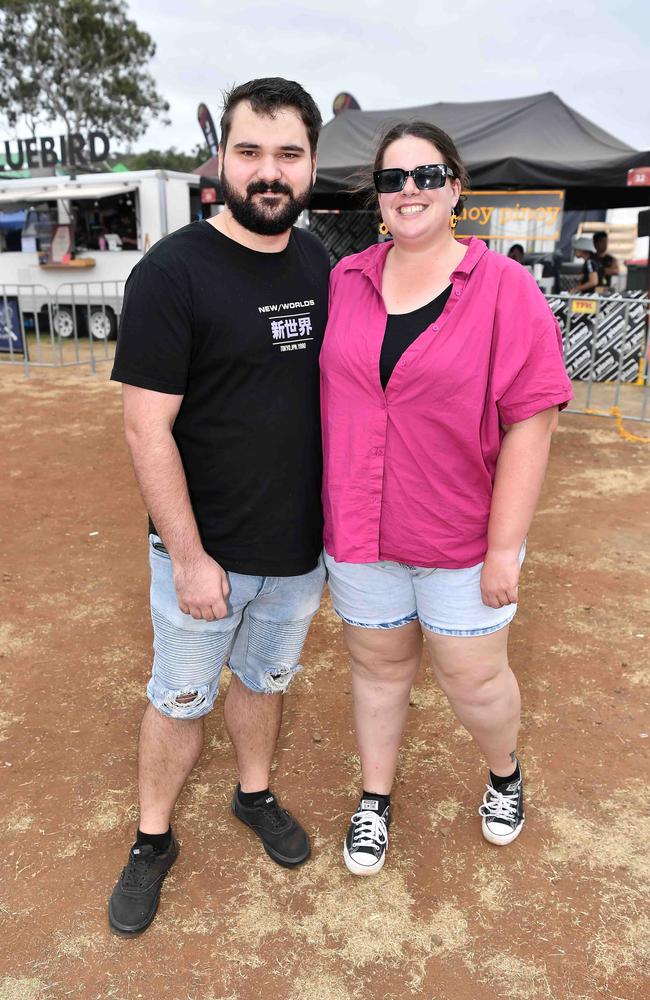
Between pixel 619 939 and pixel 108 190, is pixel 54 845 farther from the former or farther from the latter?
pixel 108 190

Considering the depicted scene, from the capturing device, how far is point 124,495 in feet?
19.5

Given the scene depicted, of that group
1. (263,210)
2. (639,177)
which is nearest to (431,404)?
(263,210)

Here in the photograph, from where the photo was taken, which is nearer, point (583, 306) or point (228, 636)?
point (228, 636)

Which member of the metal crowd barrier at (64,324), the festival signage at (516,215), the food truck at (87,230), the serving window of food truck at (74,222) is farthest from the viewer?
the serving window of food truck at (74,222)

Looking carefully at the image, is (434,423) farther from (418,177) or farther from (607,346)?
(607,346)

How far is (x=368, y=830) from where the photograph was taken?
2.39 m

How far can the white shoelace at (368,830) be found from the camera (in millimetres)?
2367

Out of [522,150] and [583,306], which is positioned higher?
[522,150]

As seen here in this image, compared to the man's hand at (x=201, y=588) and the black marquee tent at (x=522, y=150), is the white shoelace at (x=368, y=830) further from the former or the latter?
the black marquee tent at (x=522, y=150)

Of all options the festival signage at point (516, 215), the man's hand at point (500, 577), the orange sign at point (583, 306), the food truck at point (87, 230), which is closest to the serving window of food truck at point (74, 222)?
the food truck at point (87, 230)

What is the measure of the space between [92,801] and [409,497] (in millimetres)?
1601

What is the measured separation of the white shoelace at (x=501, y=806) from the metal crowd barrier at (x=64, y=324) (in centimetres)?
997

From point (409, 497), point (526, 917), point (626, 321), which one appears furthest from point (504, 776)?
point (626, 321)

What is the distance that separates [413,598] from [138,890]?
1.15 metres
